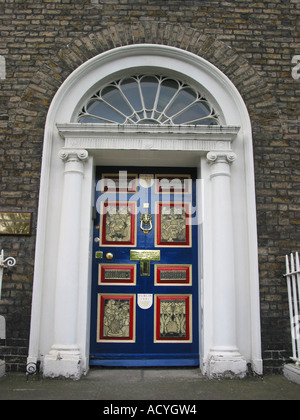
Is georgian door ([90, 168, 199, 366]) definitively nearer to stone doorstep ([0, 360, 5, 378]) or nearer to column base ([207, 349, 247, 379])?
column base ([207, 349, 247, 379])

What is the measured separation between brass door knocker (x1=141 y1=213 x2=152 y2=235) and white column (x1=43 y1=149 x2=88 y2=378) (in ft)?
2.75

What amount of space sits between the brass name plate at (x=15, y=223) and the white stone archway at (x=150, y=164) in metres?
0.15

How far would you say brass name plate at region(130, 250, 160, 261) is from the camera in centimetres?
478

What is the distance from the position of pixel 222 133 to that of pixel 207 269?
1635 mm

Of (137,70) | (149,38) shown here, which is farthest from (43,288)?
(149,38)

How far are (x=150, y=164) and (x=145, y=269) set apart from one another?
1350 mm

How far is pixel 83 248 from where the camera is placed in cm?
446

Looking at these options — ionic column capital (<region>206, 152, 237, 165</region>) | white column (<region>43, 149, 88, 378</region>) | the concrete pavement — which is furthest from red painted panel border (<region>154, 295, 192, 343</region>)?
ionic column capital (<region>206, 152, 237, 165</region>)

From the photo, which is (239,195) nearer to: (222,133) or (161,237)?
(222,133)

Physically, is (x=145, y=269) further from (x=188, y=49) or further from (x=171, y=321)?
(x=188, y=49)

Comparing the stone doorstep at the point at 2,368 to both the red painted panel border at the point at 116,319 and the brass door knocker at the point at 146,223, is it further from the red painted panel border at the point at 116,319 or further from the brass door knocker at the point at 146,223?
the brass door knocker at the point at 146,223

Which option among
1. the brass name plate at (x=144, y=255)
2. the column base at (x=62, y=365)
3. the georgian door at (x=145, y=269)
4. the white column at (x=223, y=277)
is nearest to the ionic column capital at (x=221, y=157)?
the white column at (x=223, y=277)
